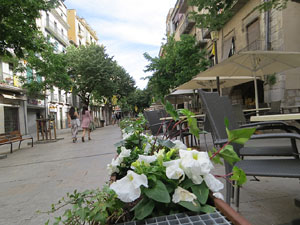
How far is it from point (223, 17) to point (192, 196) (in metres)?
6.02

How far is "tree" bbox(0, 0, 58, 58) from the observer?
5.59m

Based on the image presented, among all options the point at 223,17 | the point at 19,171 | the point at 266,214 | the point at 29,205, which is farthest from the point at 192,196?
the point at 223,17

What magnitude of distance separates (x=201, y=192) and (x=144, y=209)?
221 millimetres

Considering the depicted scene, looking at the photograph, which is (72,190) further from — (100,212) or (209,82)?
(209,82)

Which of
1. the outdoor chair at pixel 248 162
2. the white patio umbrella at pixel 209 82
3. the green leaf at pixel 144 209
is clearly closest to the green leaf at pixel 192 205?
the green leaf at pixel 144 209

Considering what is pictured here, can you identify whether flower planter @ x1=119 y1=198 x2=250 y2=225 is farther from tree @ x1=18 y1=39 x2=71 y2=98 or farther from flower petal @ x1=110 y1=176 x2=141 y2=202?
tree @ x1=18 y1=39 x2=71 y2=98

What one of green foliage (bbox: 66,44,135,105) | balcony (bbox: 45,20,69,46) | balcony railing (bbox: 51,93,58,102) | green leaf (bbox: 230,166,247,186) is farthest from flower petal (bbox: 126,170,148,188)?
balcony railing (bbox: 51,93,58,102)

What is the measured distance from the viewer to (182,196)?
30.8 inches

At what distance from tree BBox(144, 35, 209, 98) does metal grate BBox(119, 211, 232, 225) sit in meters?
12.9

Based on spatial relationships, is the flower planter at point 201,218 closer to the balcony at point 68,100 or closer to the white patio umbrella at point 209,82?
the white patio umbrella at point 209,82

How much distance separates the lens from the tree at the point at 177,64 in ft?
44.4

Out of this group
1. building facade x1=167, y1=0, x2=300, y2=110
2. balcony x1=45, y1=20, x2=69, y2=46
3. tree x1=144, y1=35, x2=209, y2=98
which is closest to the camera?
building facade x1=167, y1=0, x2=300, y2=110

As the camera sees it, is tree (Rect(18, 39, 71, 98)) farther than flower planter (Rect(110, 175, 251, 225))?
Yes

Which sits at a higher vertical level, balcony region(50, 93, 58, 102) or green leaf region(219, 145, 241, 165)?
balcony region(50, 93, 58, 102)
